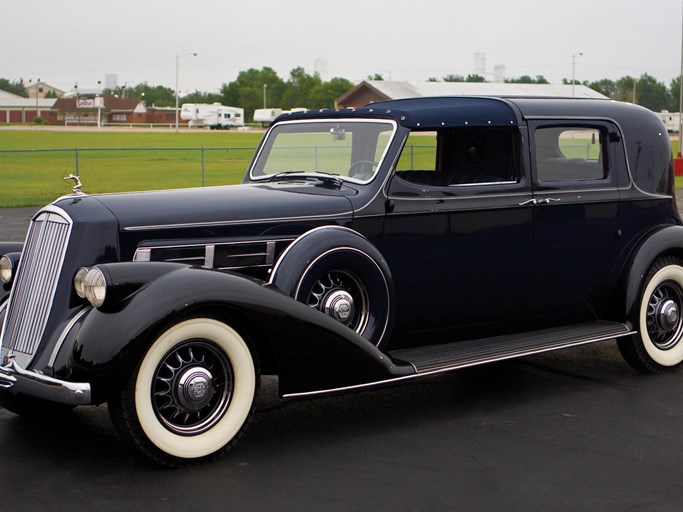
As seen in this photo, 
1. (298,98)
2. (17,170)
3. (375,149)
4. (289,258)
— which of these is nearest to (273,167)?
(375,149)

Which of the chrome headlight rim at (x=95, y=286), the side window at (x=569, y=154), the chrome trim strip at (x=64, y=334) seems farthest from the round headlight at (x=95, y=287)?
the side window at (x=569, y=154)

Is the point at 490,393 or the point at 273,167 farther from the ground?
the point at 273,167

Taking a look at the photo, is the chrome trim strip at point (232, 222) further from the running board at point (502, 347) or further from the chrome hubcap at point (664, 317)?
the chrome hubcap at point (664, 317)

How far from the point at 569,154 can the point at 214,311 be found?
3.06m

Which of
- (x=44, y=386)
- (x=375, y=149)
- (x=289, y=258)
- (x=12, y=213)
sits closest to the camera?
(x=44, y=386)

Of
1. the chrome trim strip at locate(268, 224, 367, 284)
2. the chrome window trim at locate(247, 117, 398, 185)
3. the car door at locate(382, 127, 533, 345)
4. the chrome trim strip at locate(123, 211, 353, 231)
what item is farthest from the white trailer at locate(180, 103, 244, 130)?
the chrome trim strip at locate(268, 224, 367, 284)

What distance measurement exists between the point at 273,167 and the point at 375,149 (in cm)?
95

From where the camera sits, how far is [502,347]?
19.4ft

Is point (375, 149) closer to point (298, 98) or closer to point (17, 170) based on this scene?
point (17, 170)

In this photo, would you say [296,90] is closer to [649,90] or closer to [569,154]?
[649,90]

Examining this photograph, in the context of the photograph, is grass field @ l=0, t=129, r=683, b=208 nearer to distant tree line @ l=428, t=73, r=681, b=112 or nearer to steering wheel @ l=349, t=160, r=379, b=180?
steering wheel @ l=349, t=160, r=379, b=180

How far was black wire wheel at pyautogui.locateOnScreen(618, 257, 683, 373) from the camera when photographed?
652 centimetres

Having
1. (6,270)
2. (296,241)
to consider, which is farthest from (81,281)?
(6,270)

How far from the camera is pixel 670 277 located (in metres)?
6.66
